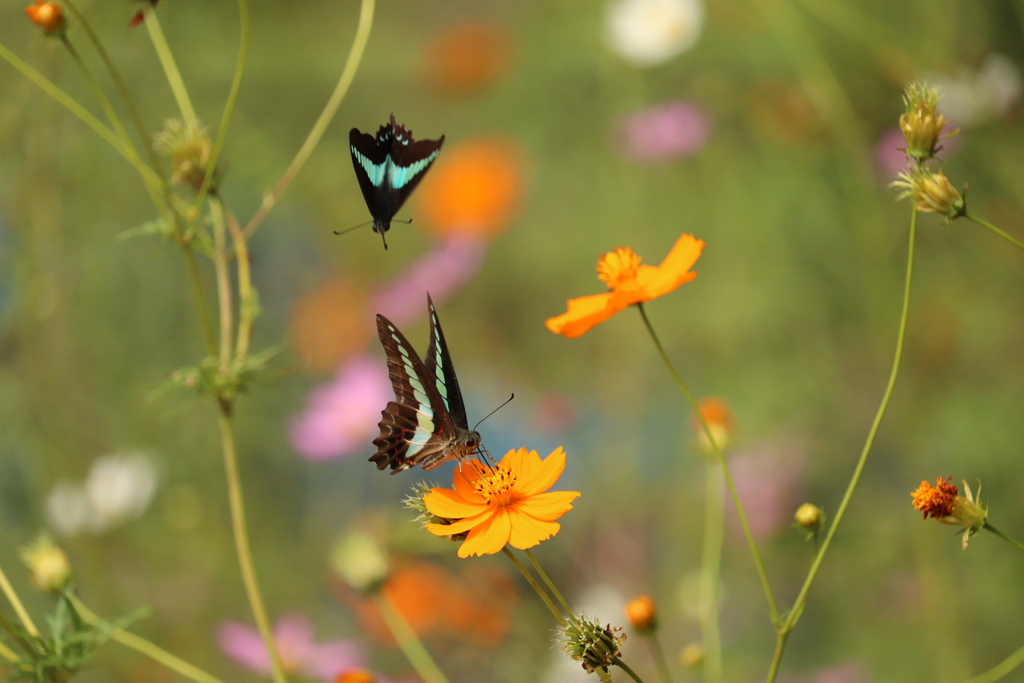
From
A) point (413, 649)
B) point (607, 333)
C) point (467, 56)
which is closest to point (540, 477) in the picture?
point (413, 649)

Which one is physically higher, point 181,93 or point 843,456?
point 843,456

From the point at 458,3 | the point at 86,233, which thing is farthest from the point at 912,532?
the point at 458,3

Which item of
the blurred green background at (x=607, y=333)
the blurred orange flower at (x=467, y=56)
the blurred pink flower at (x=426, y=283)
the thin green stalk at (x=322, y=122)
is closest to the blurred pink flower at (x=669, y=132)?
the blurred green background at (x=607, y=333)

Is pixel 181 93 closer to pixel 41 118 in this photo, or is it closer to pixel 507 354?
pixel 41 118

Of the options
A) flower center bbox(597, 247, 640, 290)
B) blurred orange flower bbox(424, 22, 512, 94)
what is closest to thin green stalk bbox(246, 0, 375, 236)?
flower center bbox(597, 247, 640, 290)

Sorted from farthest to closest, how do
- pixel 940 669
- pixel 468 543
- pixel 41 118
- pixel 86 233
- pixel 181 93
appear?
pixel 86 233 → pixel 41 118 → pixel 940 669 → pixel 181 93 → pixel 468 543

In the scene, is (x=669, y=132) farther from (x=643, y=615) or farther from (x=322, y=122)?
(x=643, y=615)

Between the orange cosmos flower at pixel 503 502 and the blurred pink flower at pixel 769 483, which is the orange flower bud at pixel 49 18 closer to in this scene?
the orange cosmos flower at pixel 503 502
